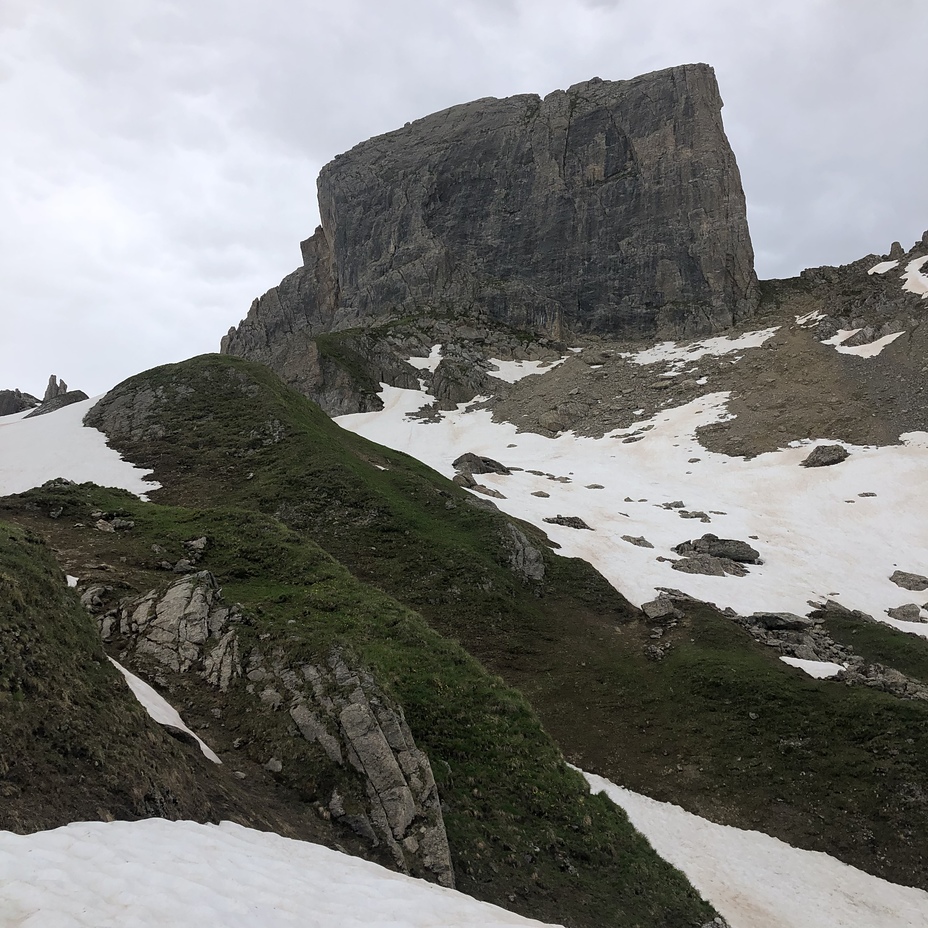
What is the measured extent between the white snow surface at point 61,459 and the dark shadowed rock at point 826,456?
195 feet

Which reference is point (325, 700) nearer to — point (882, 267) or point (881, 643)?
point (881, 643)

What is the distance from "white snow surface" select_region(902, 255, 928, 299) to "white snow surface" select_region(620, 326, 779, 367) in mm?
19465

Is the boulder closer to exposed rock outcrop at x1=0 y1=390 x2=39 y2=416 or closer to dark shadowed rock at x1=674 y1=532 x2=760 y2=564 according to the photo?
dark shadowed rock at x1=674 y1=532 x2=760 y2=564

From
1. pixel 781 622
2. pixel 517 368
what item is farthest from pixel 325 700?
pixel 517 368

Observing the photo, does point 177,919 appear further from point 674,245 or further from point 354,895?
point 674,245

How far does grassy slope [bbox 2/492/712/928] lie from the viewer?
13195 mm

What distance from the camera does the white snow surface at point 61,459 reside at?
36344 mm

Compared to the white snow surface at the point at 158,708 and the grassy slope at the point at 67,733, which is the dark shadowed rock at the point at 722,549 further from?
the grassy slope at the point at 67,733

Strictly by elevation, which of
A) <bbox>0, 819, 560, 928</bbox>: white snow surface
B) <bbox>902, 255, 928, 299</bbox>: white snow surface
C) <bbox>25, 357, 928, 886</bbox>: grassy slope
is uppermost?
<bbox>902, 255, 928, 299</bbox>: white snow surface

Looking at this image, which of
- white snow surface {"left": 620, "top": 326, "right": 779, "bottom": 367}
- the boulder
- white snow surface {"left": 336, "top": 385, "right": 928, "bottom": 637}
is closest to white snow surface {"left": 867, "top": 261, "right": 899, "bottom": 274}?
white snow surface {"left": 620, "top": 326, "right": 779, "bottom": 367}

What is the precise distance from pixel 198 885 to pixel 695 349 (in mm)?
116663

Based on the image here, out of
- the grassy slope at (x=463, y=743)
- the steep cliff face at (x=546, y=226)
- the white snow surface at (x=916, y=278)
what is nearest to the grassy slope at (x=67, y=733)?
the grassy slope at (x=463, y=743)

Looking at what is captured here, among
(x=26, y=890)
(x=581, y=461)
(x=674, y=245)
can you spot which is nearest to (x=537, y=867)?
(x=26, y=890)

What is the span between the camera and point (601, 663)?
28500 millimetres
